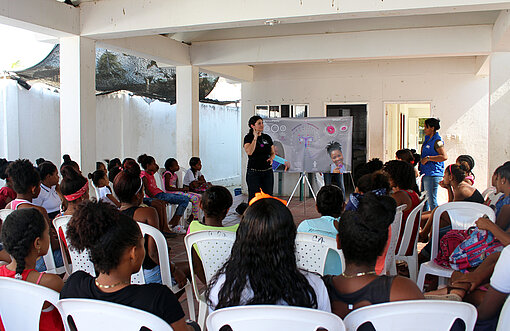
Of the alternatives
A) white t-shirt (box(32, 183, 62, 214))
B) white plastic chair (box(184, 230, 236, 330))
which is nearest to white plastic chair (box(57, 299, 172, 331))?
white plastic chair (box(184, 230, 236, 330))

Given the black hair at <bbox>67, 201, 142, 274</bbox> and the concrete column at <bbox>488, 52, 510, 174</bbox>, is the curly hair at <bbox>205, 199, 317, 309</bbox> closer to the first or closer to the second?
the black hair at <bbox>67, 201, 142, 274</bbox>

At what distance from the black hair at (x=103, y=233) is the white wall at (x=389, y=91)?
841 centimetres

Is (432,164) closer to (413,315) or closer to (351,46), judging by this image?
(351,46)

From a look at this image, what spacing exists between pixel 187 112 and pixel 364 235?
725 cm

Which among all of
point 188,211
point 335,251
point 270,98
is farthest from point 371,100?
point 335,251

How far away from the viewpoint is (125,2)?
6.12 metres

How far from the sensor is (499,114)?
679 cm

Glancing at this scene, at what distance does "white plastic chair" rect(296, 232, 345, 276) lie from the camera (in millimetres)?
2398

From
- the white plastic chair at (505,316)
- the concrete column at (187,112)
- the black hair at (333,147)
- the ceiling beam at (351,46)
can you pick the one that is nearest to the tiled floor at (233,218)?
the black hair at (333,147)

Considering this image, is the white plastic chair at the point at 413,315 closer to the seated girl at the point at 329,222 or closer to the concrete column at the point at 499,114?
the seated girl at the point at 329,222

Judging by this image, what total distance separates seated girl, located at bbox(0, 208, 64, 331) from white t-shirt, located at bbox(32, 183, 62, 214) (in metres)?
2.12

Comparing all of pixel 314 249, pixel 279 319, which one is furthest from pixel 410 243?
pixel 279 319

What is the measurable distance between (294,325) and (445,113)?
8.68 metres

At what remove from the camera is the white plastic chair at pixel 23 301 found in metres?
1.74
